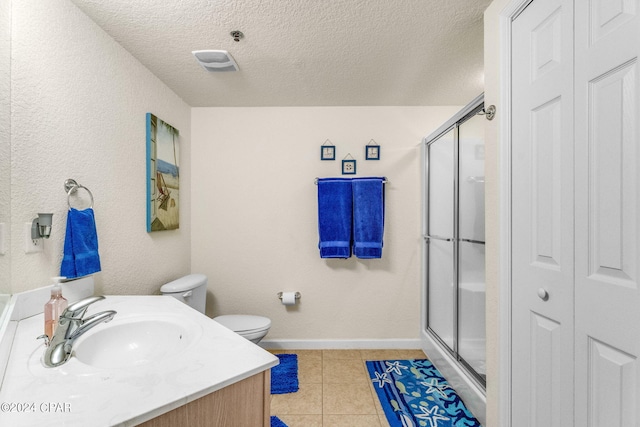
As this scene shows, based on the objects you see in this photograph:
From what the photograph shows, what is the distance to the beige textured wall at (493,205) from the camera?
1293 millimetres

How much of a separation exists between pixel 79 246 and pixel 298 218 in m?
1.59

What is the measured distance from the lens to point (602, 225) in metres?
0.85

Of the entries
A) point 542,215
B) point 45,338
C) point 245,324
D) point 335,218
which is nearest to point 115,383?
point 45,338

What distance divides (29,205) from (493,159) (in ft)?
6.39

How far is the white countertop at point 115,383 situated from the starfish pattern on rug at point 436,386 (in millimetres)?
1644

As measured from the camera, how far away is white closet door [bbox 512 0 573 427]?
969mm

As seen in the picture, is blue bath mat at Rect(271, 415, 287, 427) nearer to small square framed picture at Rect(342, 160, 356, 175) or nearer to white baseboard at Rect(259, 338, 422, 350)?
white baseboard at Rect(259, 338, 422, 350)

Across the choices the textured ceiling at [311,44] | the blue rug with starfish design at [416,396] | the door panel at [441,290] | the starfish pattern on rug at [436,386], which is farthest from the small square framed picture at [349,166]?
the starfish pattern on rug at [436,386]

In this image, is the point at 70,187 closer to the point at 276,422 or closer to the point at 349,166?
the point at 276,422

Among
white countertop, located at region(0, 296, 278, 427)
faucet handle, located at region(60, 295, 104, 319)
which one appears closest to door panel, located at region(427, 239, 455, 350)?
white countertop, located at region(0, 296, 278, 427)

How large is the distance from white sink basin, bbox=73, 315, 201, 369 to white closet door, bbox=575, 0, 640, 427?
123cm

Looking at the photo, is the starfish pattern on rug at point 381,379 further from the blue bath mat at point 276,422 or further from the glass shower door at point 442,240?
the blue bath mat at point 276,422

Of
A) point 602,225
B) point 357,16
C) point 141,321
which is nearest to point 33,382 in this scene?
point 141,321

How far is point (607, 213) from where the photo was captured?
0.84 m
